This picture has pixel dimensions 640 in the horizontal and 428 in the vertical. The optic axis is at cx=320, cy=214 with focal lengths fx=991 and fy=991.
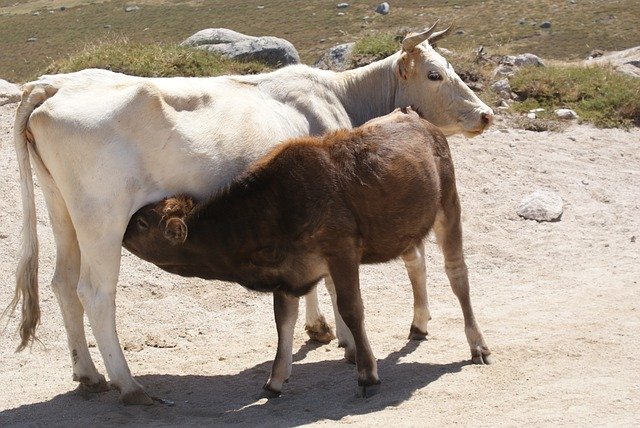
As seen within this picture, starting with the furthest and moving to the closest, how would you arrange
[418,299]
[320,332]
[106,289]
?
[320,332]
[418,299]
[106,289]

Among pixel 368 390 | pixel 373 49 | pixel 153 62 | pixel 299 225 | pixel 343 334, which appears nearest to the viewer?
pixel 299 225

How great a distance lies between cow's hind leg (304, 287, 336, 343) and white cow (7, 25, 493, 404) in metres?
0.49

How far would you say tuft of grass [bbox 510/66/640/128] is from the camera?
48.6 feet

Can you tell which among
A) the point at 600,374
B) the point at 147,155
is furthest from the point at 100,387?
the point at 600,374

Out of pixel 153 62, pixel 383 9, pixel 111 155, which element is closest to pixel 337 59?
pixel 153 62

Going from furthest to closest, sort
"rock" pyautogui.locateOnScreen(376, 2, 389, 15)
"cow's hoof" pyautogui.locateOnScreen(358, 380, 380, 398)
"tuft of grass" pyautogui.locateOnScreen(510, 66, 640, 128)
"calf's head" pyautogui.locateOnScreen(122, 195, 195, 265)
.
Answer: "rock" pyautogui.locateOnScreen(376, 2, 389, 15) < "tuft of grass" pyautogui.locateOnScreen(510, 66, 640, 128) < "cow's hoof" pyautogui.locateOnScreen(358, 380, 380, 398) < "calf's head" pyautogui.locateOnScreen(122, 195, 195, 265)

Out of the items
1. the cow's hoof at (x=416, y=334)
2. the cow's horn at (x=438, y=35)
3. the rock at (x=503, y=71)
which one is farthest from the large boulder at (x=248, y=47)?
the cow's hoof at (x=416, y=334)

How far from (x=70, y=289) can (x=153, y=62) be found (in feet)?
23.4

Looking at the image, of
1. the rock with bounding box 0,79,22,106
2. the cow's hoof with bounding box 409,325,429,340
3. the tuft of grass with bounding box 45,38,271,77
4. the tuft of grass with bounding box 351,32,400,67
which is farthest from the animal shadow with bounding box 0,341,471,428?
the tuft of grass with bounding box 351,32,400,67

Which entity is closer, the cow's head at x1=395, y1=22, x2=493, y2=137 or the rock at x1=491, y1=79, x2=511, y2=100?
the cow's head at x1=395, y1=22, x2=493, y2=137

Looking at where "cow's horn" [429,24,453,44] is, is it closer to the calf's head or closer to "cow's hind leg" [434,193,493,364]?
"cow's hind leg" [434,193,493,364]

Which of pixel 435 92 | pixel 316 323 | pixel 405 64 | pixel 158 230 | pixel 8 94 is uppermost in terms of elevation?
pixel 405 64

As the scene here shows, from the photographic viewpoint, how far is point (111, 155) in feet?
22.5

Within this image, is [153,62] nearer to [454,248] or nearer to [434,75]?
[434,75]
